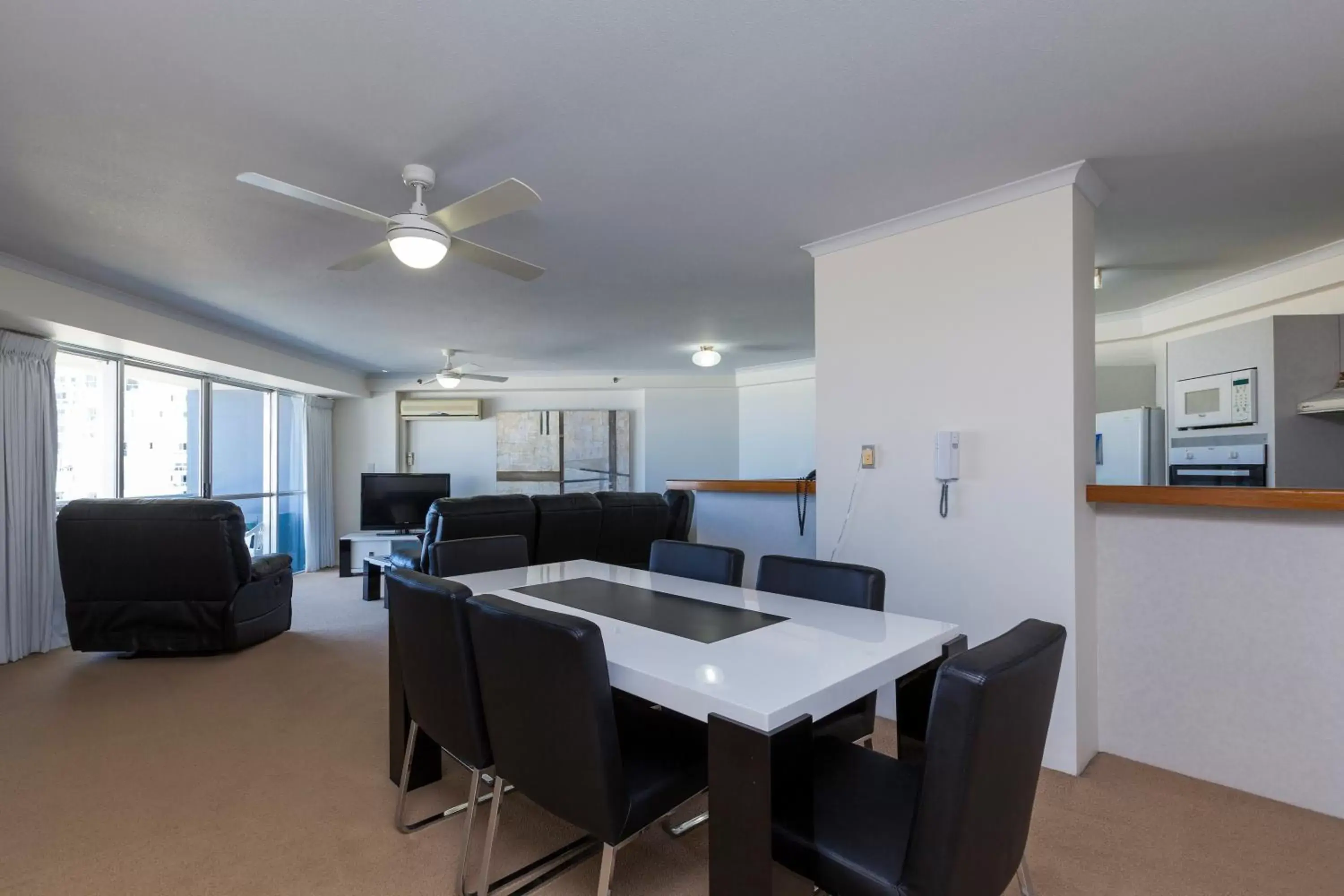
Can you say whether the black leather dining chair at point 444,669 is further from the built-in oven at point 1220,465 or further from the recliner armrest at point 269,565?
the built-in oven at point 1220,465

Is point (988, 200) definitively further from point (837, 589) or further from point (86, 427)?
point (86, 427)

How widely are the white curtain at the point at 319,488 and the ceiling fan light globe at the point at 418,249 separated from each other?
5626mm

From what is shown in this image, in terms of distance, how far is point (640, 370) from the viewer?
289 inches

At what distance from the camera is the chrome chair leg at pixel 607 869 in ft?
4.38

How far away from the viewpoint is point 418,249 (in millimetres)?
2250

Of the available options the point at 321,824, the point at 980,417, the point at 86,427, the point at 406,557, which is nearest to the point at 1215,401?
the point at 980,417

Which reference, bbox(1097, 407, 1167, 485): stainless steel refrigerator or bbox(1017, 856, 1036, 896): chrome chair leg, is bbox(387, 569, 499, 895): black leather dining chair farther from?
bbox(1097, 407, 1167, 485): stainless steel refrigerator

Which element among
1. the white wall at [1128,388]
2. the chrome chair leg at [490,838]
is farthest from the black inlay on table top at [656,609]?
the white wall at [1128,388]

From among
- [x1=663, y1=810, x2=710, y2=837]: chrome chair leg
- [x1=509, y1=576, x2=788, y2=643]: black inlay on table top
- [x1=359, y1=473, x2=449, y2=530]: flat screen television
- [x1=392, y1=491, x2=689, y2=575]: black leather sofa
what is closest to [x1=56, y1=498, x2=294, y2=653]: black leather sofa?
[x1=392, y1=491, x2=689, y2=575]: black leather sofa

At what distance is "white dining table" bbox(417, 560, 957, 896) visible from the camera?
1.15 metres

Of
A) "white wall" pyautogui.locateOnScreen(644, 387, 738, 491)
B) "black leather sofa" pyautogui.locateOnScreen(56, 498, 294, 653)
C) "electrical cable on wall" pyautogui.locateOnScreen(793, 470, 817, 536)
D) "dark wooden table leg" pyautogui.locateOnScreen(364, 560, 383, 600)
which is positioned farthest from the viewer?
"white wall" pyautogui.locateOnScreen(644, 387, 738, 491)

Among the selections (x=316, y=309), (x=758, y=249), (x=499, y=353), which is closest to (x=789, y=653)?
(x=758, y=249)

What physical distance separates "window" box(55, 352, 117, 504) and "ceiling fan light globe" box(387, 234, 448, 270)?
12.0 feet

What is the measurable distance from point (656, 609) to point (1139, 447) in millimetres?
3616
